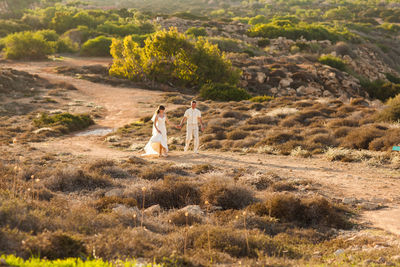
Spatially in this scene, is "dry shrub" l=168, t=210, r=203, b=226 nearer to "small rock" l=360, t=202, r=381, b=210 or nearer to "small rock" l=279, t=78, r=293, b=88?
"small rock" l=360, t=202, r=381, b=210

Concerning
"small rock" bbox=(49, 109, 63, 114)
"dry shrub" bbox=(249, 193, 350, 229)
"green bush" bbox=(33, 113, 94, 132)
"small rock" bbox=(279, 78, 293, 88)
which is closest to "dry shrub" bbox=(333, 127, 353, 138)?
"dry shrub" bbox=(249, 193, 350, 229)

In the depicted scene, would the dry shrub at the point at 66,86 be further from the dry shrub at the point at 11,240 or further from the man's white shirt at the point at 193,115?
the dry shrub at the point at 11,240

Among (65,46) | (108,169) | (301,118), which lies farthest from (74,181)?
(65,46)

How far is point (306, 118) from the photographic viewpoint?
1873 centimetres

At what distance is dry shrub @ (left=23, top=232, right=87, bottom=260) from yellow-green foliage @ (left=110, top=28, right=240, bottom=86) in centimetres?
3015

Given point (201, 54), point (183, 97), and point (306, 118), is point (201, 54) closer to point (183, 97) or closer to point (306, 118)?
point (183, 97)

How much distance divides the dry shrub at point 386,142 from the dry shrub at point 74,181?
9145mm

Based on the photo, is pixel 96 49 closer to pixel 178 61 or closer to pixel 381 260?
pixel 178 61

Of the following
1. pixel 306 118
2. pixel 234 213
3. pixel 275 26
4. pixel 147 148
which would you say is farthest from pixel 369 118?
pixel 275 26

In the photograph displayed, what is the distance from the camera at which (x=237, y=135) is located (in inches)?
651

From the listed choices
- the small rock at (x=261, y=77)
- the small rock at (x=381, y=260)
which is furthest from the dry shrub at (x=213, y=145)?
the small rock at (x=261, y=77)

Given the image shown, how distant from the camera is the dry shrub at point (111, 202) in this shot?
7.00 metres

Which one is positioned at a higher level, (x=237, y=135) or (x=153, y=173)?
(x=153, y=173)

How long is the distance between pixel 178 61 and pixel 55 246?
31.5 metres
